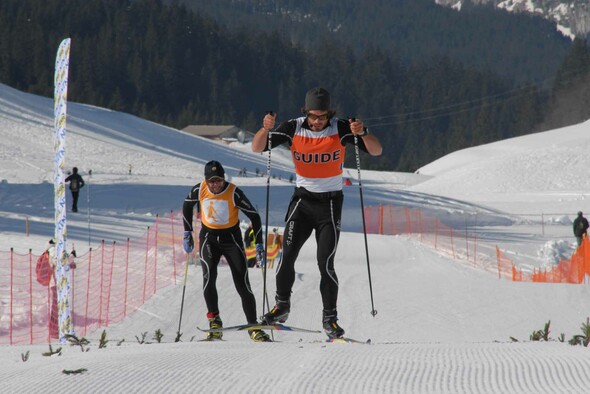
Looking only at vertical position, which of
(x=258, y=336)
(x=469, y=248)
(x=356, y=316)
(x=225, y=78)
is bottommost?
(x=356, y=316)

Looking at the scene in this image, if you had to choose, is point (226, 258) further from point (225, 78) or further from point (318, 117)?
point (225, 78)

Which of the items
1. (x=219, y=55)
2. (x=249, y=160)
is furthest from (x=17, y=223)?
(x=219, y=55)

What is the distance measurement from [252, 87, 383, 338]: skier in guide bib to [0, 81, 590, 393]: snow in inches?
25.6

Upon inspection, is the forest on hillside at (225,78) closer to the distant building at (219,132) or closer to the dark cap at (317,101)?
the distant building at (219,132)

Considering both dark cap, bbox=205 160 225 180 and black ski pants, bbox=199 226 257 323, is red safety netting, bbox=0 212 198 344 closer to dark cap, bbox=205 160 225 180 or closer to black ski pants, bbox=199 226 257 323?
black ski pants, bbox=199 226 257 323

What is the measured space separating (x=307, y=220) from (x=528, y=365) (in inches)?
113

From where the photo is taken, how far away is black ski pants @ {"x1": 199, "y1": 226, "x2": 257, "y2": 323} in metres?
8.78

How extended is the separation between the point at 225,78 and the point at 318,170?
161809 millimetres

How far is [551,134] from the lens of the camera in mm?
68250

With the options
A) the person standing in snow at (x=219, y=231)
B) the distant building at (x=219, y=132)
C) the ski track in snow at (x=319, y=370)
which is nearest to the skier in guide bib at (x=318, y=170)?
the person standing in snow at (x=219, y=231)

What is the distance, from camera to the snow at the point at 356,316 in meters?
4.74

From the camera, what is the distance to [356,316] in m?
13.3

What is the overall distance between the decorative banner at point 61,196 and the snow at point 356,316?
0.57 metres

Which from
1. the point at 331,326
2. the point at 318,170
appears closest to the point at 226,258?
the point at 331,326
